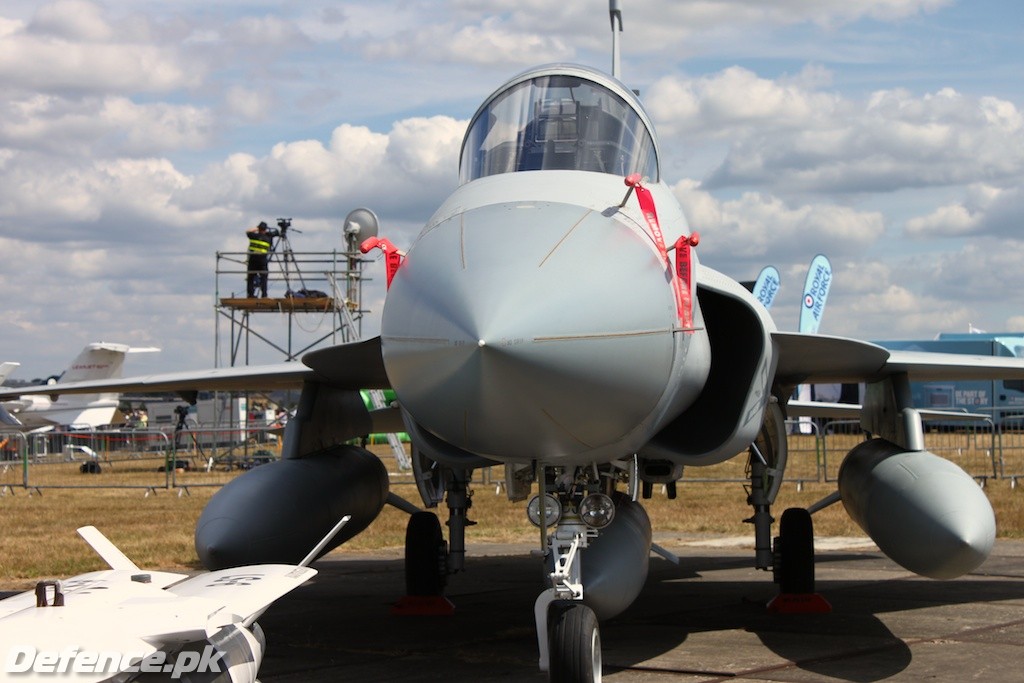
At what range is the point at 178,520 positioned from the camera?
1861 cm

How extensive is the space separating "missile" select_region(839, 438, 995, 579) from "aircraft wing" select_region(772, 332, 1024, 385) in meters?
0.81

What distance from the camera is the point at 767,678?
6.97 m

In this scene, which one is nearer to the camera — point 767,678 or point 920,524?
point 767,678

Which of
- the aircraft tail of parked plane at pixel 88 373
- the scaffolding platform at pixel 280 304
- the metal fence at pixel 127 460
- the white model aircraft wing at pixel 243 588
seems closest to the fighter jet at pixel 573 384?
the white model aircraft wing at pixel 243 588

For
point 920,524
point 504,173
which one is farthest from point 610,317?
point 920,524

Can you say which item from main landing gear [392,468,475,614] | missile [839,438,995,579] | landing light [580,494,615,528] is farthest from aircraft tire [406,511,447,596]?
landing light [580,494,615,528]

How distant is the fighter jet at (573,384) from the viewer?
5.36 metres

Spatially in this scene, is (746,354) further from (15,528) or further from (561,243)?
(15,528)

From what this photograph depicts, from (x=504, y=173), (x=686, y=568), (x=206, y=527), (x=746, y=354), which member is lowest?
(x=686, y=568)

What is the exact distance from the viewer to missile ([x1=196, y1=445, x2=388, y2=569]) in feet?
26.9

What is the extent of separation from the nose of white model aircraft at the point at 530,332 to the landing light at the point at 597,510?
0.57m

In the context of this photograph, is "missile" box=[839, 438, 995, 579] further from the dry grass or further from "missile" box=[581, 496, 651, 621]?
the dry grass

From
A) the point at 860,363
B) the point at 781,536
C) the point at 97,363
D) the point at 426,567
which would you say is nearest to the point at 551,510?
the point at 860,363

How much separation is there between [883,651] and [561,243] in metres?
3.90
